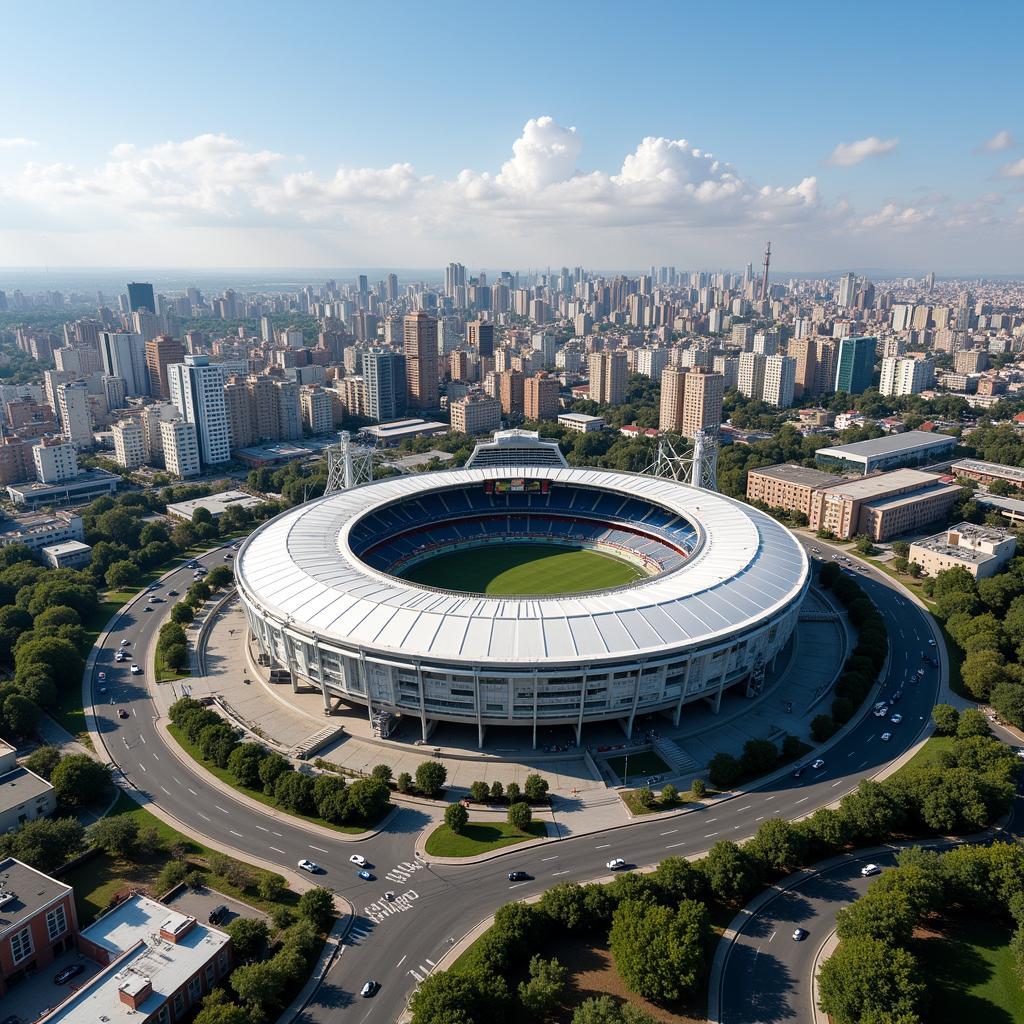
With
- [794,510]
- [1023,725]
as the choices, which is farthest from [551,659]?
[794,510]

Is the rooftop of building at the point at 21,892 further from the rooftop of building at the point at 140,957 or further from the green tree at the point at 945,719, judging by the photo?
the green tree at the point at 945,719

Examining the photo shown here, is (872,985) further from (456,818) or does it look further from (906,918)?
(456,818)

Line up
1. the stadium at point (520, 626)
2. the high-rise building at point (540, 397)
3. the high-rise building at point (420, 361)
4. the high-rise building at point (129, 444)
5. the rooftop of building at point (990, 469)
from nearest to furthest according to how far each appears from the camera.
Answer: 1. the stadium at point (520, 626)
2. the rooftop of building at point (990, 469)
3. the high-rise building at point (129, 444)
4. the high-rise building at point (540, 397)
5. the high-rise building at point (420, 361)

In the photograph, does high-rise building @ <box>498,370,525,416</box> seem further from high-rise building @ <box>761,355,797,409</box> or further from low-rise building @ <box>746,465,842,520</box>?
low-rise building @ <box>746,465,842,520</box>

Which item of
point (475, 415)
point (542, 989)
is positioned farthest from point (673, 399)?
point (542, 989)

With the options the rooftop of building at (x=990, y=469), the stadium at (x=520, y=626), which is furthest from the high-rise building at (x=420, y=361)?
the rooftop of building at (x=990, y=469)

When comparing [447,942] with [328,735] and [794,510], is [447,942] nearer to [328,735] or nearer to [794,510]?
[328,735]
